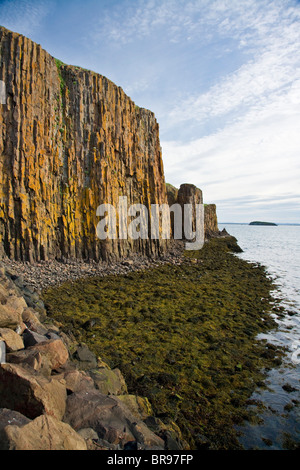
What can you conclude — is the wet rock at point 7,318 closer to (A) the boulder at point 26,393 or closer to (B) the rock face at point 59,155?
(A) the boulder at point 26,393

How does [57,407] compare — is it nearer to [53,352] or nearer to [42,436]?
[42,436]

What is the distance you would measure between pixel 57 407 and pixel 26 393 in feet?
2.26

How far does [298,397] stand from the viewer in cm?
769

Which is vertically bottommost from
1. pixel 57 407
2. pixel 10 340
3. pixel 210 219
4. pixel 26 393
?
pixel 57 407

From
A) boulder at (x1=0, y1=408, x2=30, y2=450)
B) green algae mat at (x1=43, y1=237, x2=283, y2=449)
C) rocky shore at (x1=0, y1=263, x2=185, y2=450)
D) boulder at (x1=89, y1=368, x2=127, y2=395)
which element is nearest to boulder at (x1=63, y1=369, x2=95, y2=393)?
rocky shore at (x1=0, y1=263, x2=185, y2=450)

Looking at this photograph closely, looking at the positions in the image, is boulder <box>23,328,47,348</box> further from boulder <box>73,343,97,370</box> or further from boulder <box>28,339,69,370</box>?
boulder <box>73,343,97,370</box>

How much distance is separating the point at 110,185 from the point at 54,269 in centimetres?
921

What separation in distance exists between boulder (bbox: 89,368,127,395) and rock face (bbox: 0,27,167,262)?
14.0 meters

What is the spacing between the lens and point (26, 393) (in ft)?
13.1

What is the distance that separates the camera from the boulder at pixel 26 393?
13.0 feet

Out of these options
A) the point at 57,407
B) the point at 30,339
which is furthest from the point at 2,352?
the point at 57,407

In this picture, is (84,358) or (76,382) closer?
(76,382)

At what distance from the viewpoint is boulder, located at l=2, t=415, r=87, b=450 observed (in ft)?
10.3

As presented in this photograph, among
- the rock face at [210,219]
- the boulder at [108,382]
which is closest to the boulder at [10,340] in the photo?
the boulder at [108,382]
